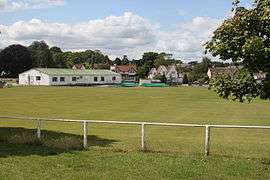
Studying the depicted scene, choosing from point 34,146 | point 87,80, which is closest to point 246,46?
point 34,146

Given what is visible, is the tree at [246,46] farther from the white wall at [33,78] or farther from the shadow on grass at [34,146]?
the white wall at [33,78]

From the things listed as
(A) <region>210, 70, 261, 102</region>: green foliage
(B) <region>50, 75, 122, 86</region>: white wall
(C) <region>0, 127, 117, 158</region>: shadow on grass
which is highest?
(A) <region>210, 70, 261, 102</region>: green foliage

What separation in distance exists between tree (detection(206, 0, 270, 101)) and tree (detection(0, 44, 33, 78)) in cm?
15467

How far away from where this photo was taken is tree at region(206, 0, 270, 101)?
14172mm

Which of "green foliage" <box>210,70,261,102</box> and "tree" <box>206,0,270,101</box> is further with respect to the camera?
"green foliage" <box>210,70,261,102</box>

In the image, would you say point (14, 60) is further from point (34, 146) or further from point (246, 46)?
point (246, 46)

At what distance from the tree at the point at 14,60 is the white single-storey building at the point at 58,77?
41.8ft

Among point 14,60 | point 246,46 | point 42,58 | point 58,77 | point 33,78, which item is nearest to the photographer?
point 246,46

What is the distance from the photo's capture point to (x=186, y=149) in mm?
20578

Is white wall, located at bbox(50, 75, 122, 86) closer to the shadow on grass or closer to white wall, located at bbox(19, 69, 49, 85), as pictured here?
white wall, located at bbox(19, 69, 49, 85)

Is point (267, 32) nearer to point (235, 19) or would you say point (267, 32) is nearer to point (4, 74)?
point (235, 19)

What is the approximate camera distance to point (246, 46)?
13969 millimetres

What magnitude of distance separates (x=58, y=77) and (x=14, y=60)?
22.9m

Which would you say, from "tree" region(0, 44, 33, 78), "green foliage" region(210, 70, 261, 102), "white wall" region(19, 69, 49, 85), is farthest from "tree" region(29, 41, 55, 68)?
"green foliage" region(210, 70, 261, 102)
